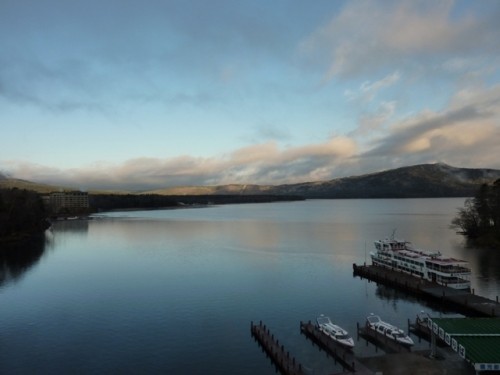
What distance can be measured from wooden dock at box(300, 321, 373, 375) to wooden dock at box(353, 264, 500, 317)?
23393 millimetres

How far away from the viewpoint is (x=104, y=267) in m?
99.0

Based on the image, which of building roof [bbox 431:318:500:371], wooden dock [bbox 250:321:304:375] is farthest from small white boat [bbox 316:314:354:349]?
building roof [bbox 431:318:500:371]

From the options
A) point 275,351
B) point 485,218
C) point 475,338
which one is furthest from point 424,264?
point 485,218

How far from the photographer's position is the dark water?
44.7 meters

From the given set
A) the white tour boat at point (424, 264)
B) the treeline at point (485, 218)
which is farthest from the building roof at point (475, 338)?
the treeline at point (485, 218)

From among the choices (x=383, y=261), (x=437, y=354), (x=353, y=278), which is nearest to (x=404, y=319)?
(x=437, y=354)

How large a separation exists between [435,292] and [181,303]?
40.4 m

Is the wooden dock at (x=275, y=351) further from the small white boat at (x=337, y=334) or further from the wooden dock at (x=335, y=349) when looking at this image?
the small white boat at (x=337, y=334)

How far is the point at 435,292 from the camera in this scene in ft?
221

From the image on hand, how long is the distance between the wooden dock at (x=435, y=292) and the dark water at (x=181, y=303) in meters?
Result: 2.74

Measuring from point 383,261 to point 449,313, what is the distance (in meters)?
32.2

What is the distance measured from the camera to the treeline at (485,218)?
12006cm

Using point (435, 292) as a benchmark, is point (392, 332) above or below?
above

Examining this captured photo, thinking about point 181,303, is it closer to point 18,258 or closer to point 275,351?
point 275,351
